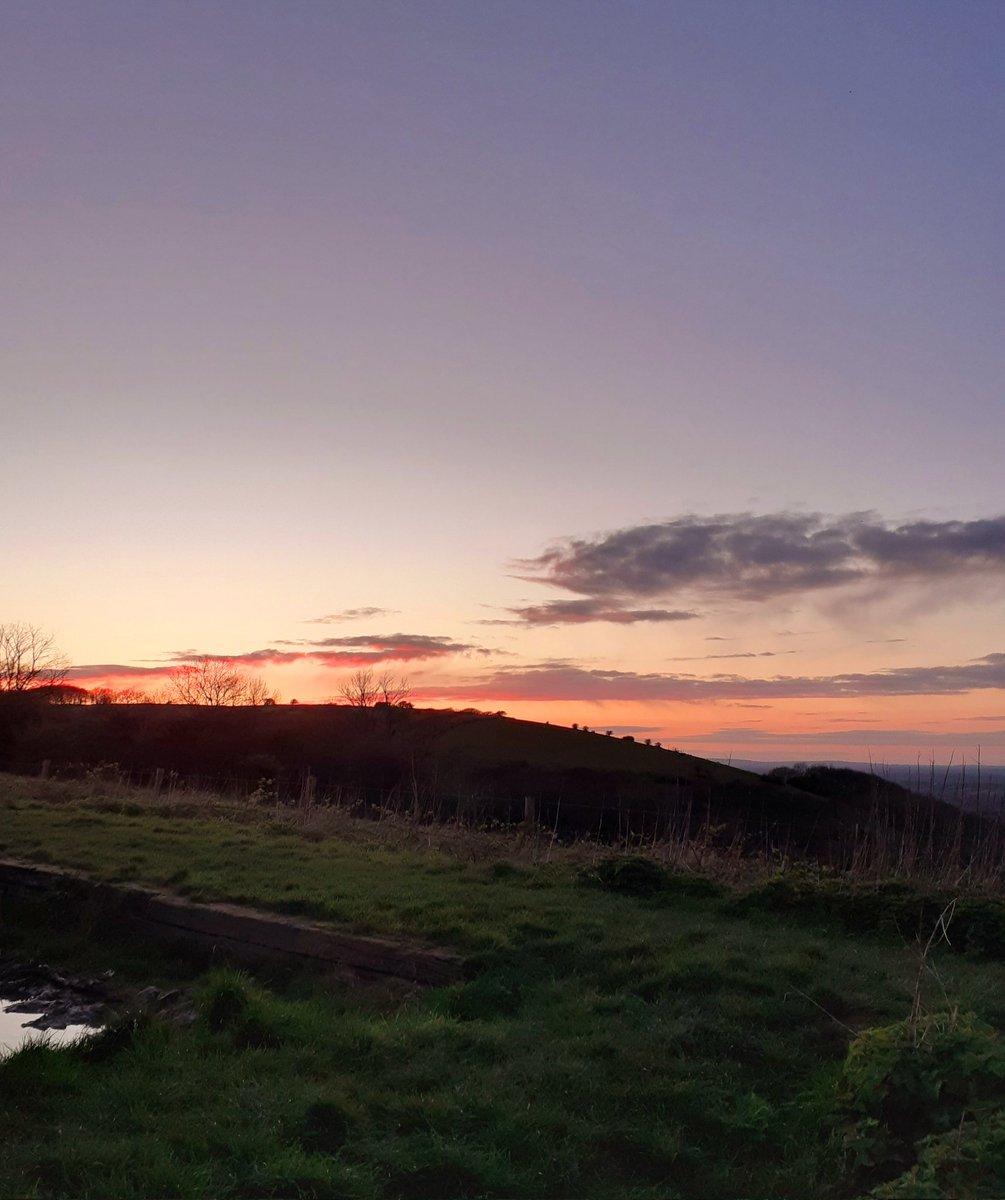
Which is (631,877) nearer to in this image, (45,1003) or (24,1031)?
(45,1003)

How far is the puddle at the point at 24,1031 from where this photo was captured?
7898 mm

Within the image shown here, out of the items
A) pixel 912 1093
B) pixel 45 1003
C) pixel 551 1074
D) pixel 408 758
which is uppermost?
pixel 912 1093

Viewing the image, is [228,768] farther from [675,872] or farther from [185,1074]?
[185,1074]

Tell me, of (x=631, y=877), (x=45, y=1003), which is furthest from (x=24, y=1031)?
(x=631, y=877)

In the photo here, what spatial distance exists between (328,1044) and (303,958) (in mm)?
2759

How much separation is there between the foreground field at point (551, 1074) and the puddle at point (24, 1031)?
3.42 feet

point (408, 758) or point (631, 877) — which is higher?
point (631, 877)

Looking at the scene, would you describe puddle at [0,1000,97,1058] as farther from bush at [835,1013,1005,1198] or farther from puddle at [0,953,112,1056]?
bush at [835,1013,1005,1198]

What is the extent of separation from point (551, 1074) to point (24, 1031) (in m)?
4.68

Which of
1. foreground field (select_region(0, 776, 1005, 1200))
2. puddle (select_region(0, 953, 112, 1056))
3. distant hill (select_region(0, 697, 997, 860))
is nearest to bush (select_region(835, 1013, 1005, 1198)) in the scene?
foreground field (select_region(0, 776, 1005, 1200))

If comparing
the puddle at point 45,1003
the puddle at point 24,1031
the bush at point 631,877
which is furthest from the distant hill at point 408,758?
the puddle at point 24,1031

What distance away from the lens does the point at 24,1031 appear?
325 inches

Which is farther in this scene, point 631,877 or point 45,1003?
point 631,877

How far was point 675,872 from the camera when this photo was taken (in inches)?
465
